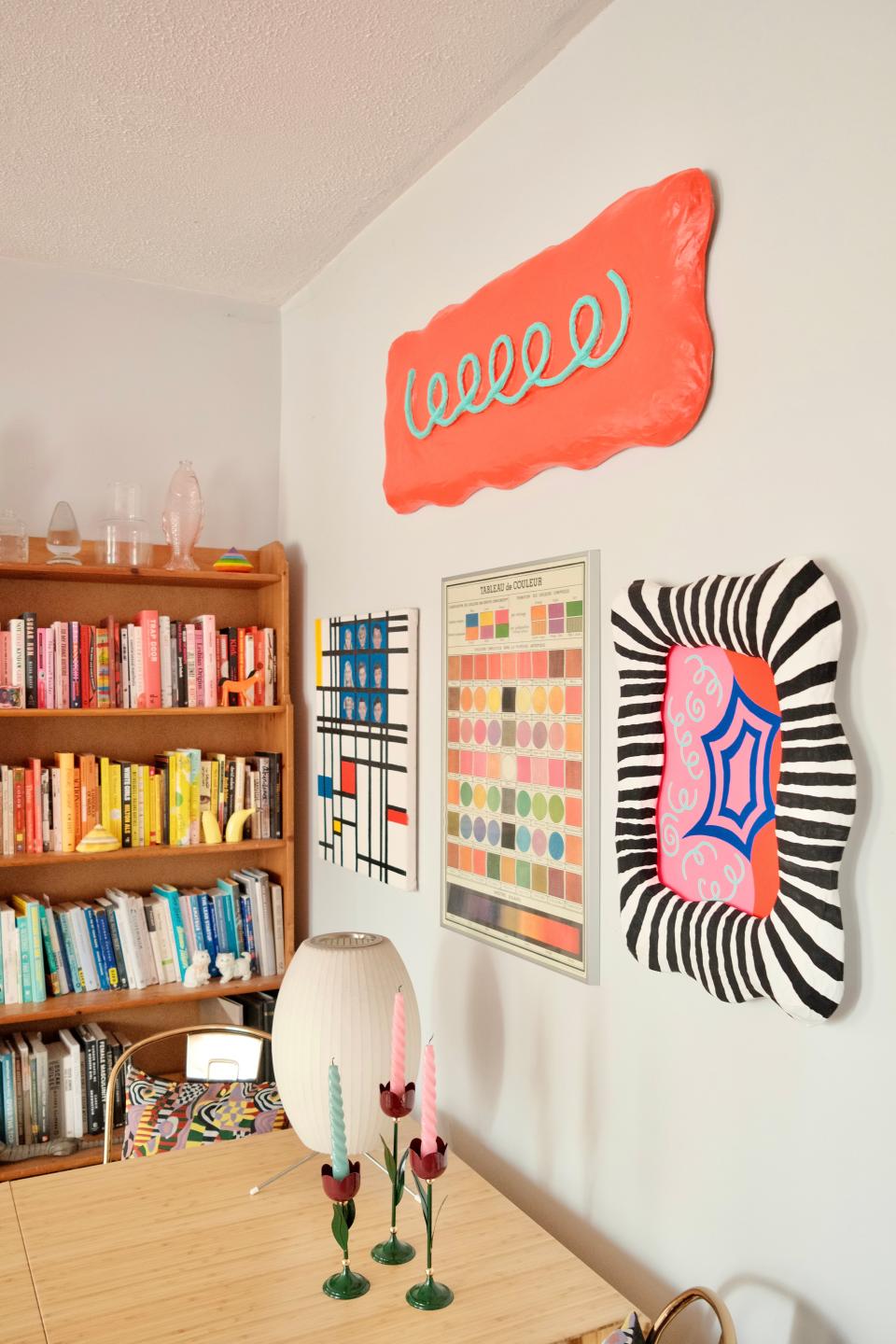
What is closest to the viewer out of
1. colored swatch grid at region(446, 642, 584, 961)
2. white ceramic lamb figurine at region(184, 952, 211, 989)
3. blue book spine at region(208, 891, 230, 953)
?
colored swatch grid at region(446, 642, 584, 961)

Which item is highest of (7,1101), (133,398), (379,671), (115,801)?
(133,398)

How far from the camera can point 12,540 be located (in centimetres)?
261

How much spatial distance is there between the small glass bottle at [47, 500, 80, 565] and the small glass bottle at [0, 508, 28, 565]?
0.21ft

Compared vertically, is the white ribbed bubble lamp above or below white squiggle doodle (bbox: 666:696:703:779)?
below

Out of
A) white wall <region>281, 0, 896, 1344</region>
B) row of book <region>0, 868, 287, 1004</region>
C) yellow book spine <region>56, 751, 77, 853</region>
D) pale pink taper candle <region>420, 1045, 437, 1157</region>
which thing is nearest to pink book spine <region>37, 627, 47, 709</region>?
yellow book spine <region>56, 751, 77, 853</region>

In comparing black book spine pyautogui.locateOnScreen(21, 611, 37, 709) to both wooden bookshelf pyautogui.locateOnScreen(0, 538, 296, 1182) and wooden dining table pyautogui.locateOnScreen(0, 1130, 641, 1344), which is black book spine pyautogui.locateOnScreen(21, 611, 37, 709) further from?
wooden dining table pyautogui.locateOnScreen(0, 1130, 641, 1344)

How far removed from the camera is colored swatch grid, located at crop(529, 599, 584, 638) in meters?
1.72

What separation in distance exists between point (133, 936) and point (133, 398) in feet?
4.81

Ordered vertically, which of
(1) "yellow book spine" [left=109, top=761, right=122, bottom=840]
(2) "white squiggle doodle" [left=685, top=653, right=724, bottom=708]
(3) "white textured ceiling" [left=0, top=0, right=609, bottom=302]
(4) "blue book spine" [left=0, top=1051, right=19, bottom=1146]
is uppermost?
(3) "white textured ceiling" [left=0, top=0, right=609, bottom=302]

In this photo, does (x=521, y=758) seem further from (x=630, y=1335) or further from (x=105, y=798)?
(x=105, y=798)

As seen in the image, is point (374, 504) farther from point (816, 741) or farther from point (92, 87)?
point (816, 741)

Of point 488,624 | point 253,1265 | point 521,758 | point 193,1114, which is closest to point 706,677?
point 521,758

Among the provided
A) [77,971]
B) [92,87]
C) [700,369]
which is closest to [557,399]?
[700,369]

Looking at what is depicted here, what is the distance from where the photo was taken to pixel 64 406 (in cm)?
282
